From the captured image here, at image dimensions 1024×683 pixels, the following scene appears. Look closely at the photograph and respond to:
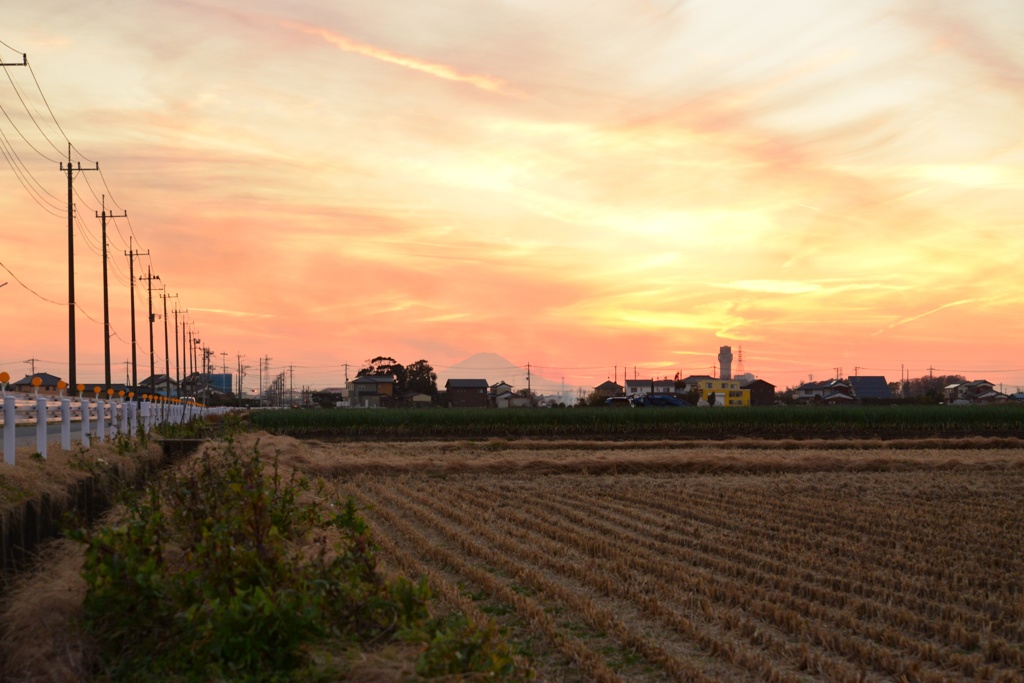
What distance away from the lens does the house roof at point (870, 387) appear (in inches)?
5723

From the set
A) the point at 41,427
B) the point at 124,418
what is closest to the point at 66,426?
the point at 41,427

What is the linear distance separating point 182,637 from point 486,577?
5.18m

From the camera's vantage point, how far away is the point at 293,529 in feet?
30.0

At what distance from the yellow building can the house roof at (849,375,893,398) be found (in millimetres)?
17922

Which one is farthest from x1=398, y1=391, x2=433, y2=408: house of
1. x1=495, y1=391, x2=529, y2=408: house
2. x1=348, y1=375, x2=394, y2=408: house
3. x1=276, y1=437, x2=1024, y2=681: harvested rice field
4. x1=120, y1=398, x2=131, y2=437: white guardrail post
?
x1=276, y1=437, x2=1024, y2=681: harvested rice field

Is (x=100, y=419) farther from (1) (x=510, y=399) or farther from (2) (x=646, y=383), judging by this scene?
(2) (x=646, y=383)

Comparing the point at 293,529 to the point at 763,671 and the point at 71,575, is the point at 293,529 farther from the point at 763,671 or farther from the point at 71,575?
the point at 763,671

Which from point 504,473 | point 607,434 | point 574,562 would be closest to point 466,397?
point 607,434

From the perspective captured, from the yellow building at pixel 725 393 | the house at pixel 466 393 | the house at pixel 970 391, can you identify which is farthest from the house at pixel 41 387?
the house at pixel 970 391

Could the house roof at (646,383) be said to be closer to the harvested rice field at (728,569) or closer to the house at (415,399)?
the house at (415,399)

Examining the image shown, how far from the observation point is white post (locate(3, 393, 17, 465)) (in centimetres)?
1377

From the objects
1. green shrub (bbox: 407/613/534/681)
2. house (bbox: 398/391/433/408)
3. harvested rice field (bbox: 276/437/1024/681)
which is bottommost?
harvested rice field (bbox: 276/437/1024/681)

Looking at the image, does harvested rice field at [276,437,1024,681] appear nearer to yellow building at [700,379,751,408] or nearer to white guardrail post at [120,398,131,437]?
white guardrail post at [120,398,131,437]

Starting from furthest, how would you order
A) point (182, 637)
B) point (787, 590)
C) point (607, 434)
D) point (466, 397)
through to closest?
1. point (466, 397)
2. point (607, 434)
3. point (787, 590)
4. point (182, 637)
